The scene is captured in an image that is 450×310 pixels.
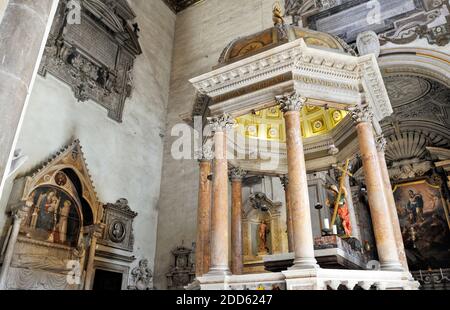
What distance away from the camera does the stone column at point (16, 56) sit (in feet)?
9.28

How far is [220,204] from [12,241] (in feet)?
18.1

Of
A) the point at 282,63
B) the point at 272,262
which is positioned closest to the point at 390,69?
the point at 282,63

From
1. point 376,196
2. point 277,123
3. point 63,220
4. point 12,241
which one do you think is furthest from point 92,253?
point 376,196

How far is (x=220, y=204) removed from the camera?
7.41m

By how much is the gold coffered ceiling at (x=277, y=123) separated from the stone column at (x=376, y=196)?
2.49 meters

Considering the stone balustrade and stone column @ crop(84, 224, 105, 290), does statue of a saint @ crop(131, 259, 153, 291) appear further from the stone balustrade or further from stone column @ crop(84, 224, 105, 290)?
the stone balustrade

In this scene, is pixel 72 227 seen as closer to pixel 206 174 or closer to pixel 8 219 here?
pixel 8 219

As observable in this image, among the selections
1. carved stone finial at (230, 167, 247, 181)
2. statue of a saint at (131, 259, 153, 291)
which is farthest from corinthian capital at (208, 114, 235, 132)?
statue of a saint at (131, 259, 153, 291)

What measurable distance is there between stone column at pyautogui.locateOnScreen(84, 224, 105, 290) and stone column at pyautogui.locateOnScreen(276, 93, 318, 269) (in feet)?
21.9

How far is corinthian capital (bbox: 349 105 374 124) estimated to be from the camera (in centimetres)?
775

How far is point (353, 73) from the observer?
787cm

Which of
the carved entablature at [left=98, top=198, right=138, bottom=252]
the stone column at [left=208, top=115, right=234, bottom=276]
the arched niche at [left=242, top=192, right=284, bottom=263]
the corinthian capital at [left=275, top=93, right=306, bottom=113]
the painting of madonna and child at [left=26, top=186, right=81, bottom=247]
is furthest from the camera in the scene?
the arched niche at [left=242, top=192, right=284, bottom=263]

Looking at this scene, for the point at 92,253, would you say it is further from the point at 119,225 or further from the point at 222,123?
the point at 222,123

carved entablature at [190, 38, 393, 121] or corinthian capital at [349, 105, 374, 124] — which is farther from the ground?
carved entablature at [190, 38, 393, 121]
